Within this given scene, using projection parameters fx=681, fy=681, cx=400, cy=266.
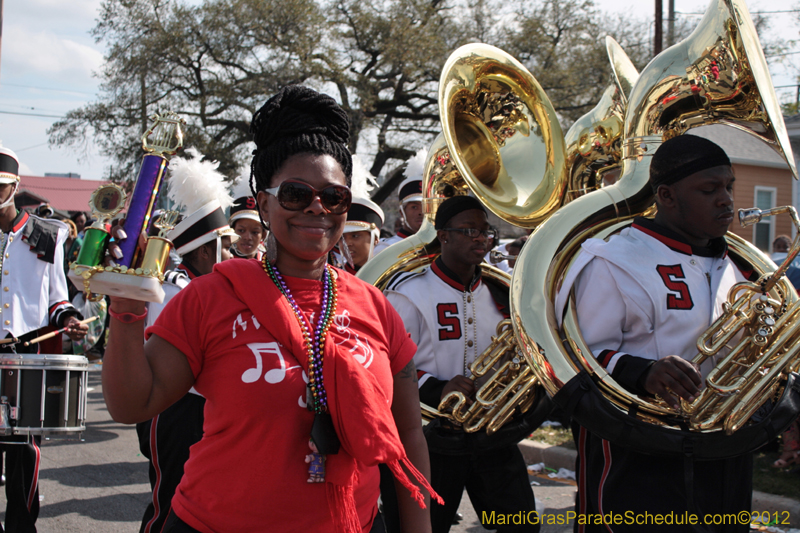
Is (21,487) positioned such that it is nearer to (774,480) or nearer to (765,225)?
(774,480)

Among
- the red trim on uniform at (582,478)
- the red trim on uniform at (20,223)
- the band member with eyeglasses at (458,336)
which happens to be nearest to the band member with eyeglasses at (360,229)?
the band member with eyeglasses at (458,336)

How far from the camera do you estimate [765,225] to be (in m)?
17.1

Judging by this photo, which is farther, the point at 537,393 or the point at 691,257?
the point at 537,393

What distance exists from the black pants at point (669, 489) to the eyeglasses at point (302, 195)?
5.05 feet

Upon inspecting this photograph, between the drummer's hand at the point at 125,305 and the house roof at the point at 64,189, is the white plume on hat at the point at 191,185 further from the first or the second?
the house roof at the point at 64,189

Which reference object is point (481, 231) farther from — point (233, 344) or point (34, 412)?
point (34, 412)

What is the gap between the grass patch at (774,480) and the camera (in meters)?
4.71

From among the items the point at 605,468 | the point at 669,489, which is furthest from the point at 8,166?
the point at 669,489

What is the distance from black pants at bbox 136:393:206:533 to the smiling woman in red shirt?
5.10 feet

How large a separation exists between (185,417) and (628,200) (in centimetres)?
231

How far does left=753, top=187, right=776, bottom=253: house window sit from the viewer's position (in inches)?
672

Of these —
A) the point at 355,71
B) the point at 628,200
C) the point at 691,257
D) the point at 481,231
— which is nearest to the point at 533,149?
the point at 481,231

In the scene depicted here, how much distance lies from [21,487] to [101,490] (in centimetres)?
148

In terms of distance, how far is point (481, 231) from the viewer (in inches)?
139
